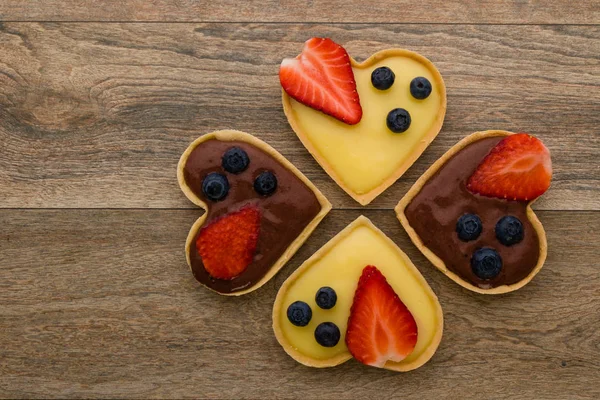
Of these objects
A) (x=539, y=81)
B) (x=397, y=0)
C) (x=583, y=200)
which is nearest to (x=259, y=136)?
(x=397, y=0)

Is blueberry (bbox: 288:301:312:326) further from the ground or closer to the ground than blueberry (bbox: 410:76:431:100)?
closer to the ground

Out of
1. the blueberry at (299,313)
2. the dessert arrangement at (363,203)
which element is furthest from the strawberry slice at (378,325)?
the blueberry at (299,313)

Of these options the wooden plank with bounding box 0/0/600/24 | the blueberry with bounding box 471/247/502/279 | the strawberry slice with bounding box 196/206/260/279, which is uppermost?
the wooden plank with bounding box 0/0/600/24

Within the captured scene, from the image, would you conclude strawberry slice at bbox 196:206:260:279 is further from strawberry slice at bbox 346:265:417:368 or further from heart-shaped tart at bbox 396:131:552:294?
heart-shaped tart at bbox 396:131:552:294

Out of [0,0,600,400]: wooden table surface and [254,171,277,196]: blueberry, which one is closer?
[254,171,277,196]: blueberry

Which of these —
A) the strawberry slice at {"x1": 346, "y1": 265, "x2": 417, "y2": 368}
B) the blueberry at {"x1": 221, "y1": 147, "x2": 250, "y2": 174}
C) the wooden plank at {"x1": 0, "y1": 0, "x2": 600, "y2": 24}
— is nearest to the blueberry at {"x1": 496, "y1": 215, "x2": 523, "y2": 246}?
the strawberry slice at {"x1": 346, "y1": 265, "x2": 417, "y2": 368}

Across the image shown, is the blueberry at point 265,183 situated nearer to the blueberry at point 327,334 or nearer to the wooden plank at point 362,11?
the blueberry at point 327,334
